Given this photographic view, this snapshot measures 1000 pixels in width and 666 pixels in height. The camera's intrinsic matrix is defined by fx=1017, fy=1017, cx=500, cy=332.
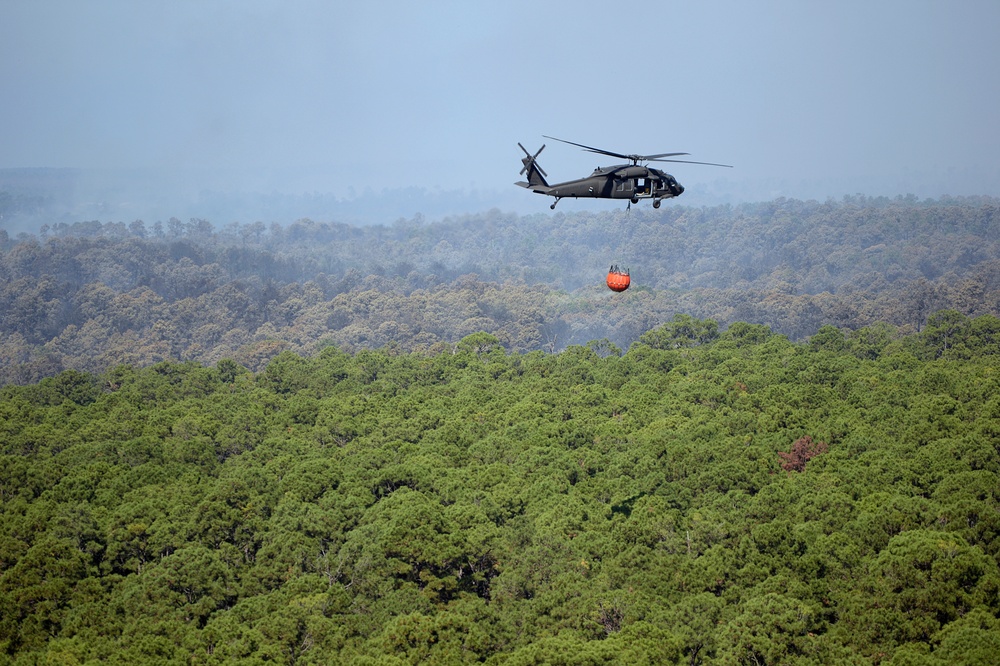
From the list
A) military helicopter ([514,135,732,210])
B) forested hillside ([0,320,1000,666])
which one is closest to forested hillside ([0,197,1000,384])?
forested hillside ([0,320,1000,666])

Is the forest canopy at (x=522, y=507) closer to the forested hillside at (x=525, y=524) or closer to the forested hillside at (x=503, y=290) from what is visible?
the forested hillside at (x=525, y=524)

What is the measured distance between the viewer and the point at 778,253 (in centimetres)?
16738

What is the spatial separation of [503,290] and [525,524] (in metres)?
99.5

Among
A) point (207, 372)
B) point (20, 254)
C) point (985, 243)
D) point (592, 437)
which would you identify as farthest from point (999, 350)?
point (20, 254)

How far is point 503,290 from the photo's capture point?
13662 cm

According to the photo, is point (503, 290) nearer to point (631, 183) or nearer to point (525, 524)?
point (525, 524)

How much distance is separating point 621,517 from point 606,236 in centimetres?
15494

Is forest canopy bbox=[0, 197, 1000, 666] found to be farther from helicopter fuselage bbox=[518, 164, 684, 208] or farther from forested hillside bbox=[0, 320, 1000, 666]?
helicopter fuselage bbox=[518, 164, 684, 208]

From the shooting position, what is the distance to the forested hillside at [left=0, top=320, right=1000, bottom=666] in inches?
1145

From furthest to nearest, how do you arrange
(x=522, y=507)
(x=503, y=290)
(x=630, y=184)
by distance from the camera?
(x=503, y=290) → (x=522, y=507) → (x=630, y=184)

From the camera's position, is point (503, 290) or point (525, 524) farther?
point (503, 290)

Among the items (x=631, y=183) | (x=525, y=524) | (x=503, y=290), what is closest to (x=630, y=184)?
(x=631, y=183)

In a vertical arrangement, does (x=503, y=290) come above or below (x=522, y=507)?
below

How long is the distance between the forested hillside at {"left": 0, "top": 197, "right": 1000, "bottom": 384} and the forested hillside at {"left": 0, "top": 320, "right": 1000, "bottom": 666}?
4030cm
